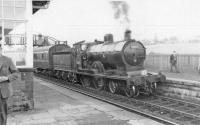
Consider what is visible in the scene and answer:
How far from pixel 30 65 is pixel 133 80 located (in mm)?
4667

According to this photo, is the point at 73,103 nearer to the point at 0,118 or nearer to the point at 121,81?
the point at 121,81

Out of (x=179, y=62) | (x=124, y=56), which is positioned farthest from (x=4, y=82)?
(x=179, y=62)

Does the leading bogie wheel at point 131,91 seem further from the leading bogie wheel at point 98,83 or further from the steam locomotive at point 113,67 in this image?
the leading bogie wheel at point 98,83

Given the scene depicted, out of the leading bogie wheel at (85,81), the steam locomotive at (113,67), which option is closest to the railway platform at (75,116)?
the steam locomotive at (113,67)

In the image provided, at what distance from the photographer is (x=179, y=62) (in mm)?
21594

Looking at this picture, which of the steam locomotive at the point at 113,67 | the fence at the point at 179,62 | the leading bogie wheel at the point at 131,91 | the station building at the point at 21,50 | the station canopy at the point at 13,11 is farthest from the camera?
the fence at the point at 179,62

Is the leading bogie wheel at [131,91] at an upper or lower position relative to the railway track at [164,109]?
upper

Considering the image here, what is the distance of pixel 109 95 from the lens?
43.4ft

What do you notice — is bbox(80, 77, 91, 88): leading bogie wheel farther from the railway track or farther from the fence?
the fence

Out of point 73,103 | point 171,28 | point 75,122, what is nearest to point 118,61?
point 73,103

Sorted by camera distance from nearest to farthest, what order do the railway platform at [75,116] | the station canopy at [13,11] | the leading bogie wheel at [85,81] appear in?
1. the railway platform at [75,116]
2. the station canopy at [13,11]
3. the leading bogie wheel at [85,81]

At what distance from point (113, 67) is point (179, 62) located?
915cm

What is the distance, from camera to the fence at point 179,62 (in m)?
19.9

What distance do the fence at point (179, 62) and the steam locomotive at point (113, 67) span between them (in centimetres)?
722
